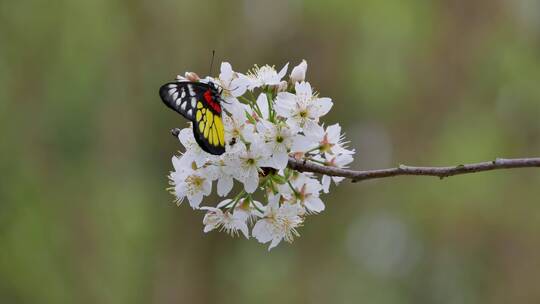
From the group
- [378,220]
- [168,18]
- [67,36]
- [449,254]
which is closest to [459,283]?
[449,254]

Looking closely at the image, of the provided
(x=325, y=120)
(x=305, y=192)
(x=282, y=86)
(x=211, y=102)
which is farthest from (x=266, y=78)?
(x=325, y=120)

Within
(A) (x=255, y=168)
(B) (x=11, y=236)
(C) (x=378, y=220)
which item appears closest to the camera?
(A) (x=255, y=168)

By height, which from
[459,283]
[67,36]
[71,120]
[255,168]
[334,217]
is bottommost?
[255,168]

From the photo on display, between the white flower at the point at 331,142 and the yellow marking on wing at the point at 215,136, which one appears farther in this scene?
the white flower at the point at 331,142

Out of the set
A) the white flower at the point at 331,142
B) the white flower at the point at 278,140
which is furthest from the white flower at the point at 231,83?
the white flower at the point at 331,142

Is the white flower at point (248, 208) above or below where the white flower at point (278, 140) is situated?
below

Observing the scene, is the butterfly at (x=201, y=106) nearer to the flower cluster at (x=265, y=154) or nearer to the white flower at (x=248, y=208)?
the flower cluster at (x=265, y=154)

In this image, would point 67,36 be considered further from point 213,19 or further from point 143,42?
point 213,19

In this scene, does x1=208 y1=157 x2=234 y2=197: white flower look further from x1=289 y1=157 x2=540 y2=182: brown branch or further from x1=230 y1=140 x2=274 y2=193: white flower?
x1=289 y1=157 x2=540 y2=182: brown branch
